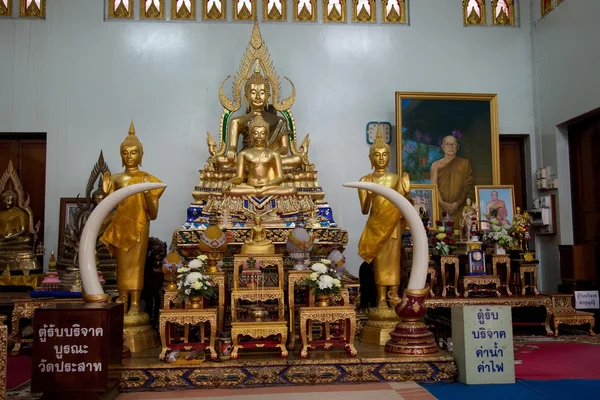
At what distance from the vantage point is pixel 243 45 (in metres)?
7.72

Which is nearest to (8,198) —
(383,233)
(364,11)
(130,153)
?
(130,153)

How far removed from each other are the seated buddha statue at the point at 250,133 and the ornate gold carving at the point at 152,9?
166cm

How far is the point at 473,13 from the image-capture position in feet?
26.4

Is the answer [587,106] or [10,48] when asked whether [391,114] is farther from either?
[10,48]

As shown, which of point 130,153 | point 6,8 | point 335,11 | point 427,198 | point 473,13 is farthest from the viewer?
point 473,13

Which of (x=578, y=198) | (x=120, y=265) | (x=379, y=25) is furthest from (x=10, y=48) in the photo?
(x=578, y=198)

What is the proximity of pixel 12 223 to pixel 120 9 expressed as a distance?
3.14 metres

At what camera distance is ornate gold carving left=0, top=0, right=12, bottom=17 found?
7.55 meters

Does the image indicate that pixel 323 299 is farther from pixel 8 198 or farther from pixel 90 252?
pixel 8 198

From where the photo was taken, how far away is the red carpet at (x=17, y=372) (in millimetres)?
4026

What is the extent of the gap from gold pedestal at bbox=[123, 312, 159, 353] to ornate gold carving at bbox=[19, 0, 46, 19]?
4.84 m

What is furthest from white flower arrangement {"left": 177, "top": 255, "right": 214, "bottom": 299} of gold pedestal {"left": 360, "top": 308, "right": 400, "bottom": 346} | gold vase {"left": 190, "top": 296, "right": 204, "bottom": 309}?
gold pedestal {"left": 360, "top": 308, "right": 400, "bottom": 346}

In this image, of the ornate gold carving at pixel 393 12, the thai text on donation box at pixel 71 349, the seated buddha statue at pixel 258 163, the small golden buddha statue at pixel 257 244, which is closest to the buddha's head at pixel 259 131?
the seated buddha statue at pixel 258 163

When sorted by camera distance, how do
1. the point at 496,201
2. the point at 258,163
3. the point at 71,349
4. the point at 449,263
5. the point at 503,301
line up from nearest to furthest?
the point at 71,349, the point at 503,301, the point at 449,263, the point at 258,163, the point at 496,201
